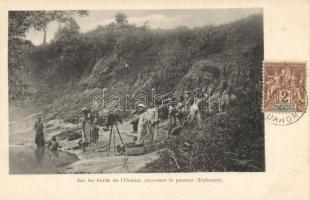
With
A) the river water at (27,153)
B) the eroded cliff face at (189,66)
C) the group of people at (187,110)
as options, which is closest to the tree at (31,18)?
the eroded cliff face at (189,66)

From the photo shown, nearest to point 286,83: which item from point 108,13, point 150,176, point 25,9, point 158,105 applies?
point 158,105

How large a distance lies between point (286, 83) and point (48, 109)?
2.71 metres

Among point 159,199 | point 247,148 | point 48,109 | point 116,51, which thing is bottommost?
point 159,199

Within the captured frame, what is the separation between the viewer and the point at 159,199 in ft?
16.1

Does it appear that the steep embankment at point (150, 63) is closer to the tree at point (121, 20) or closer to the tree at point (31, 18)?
the tree at point (121, 20)

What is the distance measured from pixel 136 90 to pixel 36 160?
1.38m

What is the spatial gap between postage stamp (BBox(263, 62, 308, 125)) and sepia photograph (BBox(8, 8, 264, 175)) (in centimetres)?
14

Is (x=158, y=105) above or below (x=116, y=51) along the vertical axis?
below

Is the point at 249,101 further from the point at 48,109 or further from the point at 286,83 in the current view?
the point at 48,109

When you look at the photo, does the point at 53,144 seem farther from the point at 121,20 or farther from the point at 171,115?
the point at 121,20

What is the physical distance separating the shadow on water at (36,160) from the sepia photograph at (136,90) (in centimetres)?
1

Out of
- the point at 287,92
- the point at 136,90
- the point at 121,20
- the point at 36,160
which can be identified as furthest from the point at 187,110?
the point at 36,160

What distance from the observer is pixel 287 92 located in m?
→ 4.96

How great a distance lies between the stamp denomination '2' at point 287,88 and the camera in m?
4.95
